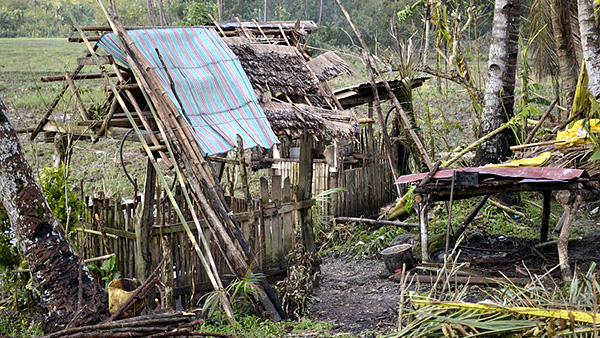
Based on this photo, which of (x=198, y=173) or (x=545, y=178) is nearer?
(x=198, y=173)

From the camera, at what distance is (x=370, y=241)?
9664 millimetres

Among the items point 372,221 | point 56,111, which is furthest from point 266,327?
point 56,111

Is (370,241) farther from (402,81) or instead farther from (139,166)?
(139,166)

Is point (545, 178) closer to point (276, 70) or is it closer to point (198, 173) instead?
point (276, 70)

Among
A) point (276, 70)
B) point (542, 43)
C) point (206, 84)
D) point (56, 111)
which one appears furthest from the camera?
point (56, 111)

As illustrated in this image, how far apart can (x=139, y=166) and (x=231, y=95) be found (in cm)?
782

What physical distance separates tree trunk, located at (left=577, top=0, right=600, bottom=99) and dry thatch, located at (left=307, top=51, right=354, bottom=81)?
3.05m

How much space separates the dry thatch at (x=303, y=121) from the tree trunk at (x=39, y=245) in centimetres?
261

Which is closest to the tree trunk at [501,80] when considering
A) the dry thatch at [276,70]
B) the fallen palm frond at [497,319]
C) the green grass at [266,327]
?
the dry thatch at [276,70]

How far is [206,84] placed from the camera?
7125 mm

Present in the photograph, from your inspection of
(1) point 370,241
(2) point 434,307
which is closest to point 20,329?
(2) point 434,307

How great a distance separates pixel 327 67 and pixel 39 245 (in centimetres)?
440

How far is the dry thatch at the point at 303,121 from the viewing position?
24.2 ft

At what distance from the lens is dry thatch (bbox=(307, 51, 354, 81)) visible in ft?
28.2
